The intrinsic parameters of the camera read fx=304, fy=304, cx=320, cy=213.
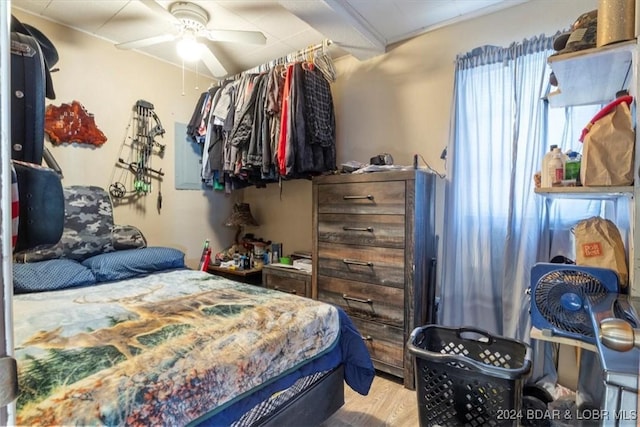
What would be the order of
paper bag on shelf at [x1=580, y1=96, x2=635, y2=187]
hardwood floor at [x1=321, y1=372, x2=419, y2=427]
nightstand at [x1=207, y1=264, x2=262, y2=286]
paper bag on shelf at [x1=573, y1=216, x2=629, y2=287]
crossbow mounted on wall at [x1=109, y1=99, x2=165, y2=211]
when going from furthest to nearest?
nightstand at [x1=207, y1=264, x2=262, y2=286] < crossbow mounted on wall at [x1=109, y1=99, x2=165, y2=211] < hardwood floor at [x1=321, y1=372, x2=419, y2=427] < paper bag on shelf at [x1=573, y1=216, x2=629, y2=287] < paper bag on shelf at [x1=580, y1=96, x2=635, y2=187]

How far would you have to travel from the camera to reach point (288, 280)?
261 centimetres

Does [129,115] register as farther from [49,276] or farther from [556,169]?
[556,169]

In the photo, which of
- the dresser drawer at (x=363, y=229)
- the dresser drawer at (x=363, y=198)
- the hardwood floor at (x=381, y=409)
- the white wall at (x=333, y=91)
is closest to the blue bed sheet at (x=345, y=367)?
the hardwood floor at (x=381, y=409)

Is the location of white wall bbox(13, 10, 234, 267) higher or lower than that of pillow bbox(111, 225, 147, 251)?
higher

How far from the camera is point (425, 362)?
129 centimetres

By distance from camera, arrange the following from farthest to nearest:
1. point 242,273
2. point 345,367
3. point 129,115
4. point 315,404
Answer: point 242,273
point 129,115
point 345,367
point 315,404

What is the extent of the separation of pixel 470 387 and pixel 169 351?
1158mm

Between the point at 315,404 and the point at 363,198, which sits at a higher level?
the point at 363,198

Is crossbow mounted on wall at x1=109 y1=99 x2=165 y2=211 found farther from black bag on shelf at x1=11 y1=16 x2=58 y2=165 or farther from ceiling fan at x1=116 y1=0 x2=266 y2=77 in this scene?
black bag on shelf at x1=11 y1=16 x2=58 y2=165

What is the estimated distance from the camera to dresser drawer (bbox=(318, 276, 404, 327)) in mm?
2010

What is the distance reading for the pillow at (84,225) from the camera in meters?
2.20

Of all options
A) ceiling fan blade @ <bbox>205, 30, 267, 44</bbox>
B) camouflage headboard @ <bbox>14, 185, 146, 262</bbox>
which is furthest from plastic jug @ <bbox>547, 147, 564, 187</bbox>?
camouflage headboard @ <bbox>14, 185, 146, 262</bbox>

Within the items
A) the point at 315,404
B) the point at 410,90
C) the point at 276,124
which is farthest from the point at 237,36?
the point at 315,404

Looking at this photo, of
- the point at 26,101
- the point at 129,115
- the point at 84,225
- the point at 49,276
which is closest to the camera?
the point at 26,101
